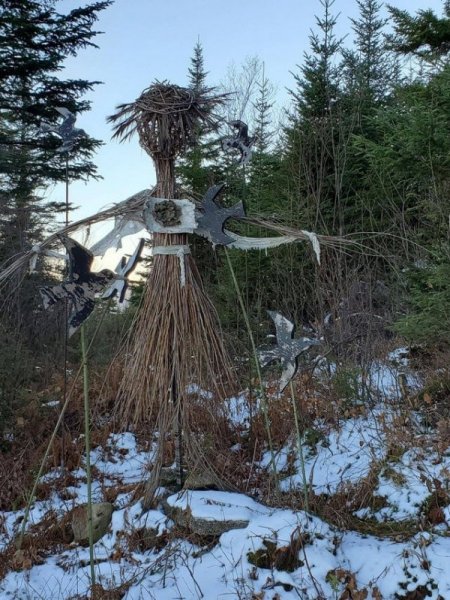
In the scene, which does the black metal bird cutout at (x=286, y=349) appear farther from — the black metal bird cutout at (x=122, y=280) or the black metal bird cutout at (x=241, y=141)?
the black metal bird cutout at (x=241, y=141)

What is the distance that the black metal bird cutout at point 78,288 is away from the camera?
2.54 m

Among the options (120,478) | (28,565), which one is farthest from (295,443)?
(28,565)

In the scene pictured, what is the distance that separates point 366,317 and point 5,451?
3781 millimetres

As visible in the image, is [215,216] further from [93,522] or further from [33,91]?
[33,91]

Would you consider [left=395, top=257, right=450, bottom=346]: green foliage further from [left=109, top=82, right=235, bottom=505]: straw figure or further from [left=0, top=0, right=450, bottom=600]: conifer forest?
[left=109, top=82, right=235, bottom=505]: straw figure

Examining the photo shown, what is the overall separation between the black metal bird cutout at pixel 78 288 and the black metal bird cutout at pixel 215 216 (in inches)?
29.5

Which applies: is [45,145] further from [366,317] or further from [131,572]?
[131,572]

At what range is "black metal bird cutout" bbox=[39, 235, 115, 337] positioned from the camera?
254 centimetres

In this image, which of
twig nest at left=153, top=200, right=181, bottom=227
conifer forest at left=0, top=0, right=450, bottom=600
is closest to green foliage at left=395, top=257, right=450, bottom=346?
conifer forest at left=0, top=0, right=450, bottom=600

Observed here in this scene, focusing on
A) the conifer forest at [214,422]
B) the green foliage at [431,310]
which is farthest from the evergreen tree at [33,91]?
the green foliage at [431,310]

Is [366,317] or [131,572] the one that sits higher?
[366,317]

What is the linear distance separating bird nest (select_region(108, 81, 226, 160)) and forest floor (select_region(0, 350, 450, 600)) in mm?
2145

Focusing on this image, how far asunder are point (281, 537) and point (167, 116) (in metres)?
2.48

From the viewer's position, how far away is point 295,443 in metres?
4.32
